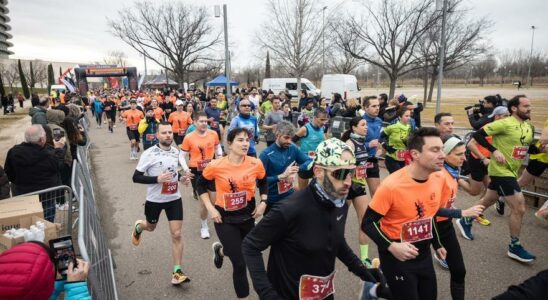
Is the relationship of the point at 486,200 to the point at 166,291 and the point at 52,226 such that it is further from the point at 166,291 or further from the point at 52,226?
the point at 52,226

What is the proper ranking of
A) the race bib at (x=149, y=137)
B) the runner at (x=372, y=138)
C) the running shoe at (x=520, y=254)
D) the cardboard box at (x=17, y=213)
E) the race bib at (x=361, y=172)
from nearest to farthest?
the cardboard box at (x=17, y=213) → the running shoe at (x=520, y=254) → the race bib at (x=361, y=172) → the runner at (x=372, y=138) → the race bib at (x=149, y=137)

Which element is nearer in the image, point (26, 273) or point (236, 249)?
point (26, 273)

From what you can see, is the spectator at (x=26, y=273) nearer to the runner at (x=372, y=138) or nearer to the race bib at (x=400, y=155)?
the runner at (x=372, y=138)

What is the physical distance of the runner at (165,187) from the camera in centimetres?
434

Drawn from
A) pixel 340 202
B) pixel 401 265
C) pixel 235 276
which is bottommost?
pixel 235 276

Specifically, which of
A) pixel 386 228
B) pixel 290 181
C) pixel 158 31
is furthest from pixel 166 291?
pixel 158 31

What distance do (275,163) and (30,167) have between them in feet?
11.4

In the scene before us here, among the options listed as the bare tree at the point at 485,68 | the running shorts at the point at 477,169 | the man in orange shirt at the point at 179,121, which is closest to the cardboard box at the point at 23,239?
the running shorts at the point at 477,169

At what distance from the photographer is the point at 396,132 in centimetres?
597

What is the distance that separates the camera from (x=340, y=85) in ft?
89.7

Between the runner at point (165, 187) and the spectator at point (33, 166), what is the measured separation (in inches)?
57.1

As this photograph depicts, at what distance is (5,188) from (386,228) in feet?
15.1

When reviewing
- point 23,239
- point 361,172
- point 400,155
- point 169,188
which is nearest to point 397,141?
point 400,155

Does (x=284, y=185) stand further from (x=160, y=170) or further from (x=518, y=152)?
(x=518, y=152)
